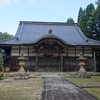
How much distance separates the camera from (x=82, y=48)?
1839 centimetres

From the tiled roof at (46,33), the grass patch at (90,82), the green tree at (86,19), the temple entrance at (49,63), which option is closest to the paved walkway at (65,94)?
the grass patch at (90,82)

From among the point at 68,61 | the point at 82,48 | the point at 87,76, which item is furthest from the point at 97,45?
the point at 87,76

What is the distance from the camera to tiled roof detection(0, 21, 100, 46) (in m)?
18.4

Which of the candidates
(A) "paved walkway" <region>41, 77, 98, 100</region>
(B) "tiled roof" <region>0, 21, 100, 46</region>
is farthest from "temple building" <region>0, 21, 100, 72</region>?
(A) "paved walkway" <region>41, 77, 98, 100</region>

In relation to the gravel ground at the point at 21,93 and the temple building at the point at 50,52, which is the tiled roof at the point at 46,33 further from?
the gravel ground at the point at 21,93

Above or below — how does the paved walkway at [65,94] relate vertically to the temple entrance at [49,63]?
below

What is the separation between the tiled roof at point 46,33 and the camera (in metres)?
18.4

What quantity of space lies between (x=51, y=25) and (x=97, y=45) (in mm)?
10295

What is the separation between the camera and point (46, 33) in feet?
71.0

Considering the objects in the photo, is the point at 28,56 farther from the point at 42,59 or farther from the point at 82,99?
the point at 82,99

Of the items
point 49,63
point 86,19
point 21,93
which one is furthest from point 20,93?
point 86,19

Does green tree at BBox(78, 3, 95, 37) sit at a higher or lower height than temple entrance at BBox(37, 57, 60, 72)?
higher

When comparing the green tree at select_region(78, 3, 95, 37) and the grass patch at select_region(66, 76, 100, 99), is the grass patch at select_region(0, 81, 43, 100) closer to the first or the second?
the grass patch at select_region(66, 76, 100, 99)

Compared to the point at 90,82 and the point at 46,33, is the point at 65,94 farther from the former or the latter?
the point at 46,33
